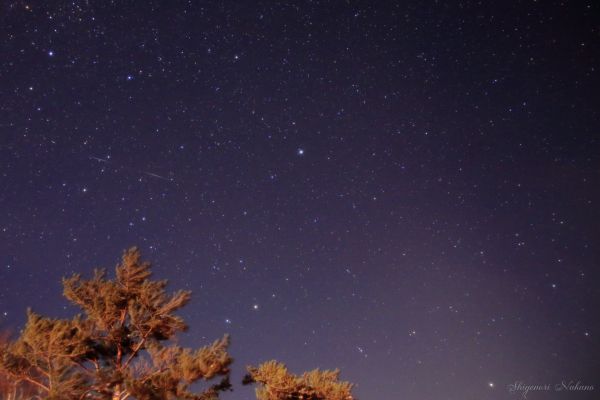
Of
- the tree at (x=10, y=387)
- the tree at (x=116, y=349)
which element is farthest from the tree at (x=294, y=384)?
the tree at (x=10, y=387)

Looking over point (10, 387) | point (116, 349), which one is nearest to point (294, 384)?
point (116, 349)

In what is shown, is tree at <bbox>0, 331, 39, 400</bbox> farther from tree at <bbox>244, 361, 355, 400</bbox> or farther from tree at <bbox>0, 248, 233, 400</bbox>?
tree at <bbox>244, 361, 355, 400</bbox>

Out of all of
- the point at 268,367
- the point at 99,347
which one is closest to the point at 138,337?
the point at 99,347

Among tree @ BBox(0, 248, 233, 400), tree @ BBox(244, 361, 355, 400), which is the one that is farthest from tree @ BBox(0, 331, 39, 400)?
tree @ BBox(244, 361, 355, 400)

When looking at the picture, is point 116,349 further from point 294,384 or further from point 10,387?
point 294,384

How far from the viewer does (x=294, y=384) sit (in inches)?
357

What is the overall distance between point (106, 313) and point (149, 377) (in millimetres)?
1877

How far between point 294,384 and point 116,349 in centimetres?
427

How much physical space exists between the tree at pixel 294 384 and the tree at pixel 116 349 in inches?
32.4

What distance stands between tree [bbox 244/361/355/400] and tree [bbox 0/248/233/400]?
824 millimetres

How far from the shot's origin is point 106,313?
885 centimetres

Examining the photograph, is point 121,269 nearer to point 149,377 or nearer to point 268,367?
point 149,377

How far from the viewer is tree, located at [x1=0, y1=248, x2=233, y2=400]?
754 cm

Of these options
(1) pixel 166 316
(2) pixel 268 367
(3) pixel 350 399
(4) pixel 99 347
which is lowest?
(3) pixel 350 399
